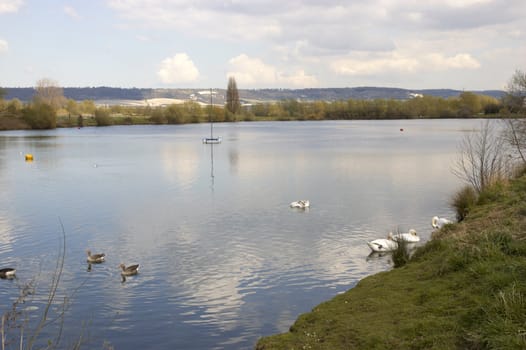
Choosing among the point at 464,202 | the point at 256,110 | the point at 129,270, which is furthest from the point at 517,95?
the point at 256,110

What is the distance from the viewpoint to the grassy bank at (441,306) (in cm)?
563

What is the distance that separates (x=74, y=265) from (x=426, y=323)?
31.2 ft

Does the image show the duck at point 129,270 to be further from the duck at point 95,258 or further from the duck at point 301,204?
the duck at point 301,204

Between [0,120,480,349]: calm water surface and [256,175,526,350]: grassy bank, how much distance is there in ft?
4.83

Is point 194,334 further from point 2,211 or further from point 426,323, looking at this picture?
point 2,211

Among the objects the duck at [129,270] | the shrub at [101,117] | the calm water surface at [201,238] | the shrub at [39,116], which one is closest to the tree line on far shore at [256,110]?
the shrub at [101,117]

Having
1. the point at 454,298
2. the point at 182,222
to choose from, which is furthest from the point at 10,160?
the point at 454,298

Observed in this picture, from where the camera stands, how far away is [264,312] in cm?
980

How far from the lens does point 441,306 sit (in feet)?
22.5

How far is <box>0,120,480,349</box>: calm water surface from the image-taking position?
9727 mm

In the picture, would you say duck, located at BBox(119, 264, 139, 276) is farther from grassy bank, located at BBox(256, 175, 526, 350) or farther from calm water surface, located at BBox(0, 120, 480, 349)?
grassy bank, located at BBox(256, 175, 526, 350)

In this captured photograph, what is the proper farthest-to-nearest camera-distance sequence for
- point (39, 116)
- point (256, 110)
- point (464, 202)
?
point (256, 110)
point (39, 116)
point (464, 202)

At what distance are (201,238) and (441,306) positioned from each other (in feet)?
31.5

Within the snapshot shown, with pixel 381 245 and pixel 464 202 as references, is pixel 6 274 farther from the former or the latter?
pixel 464 202
